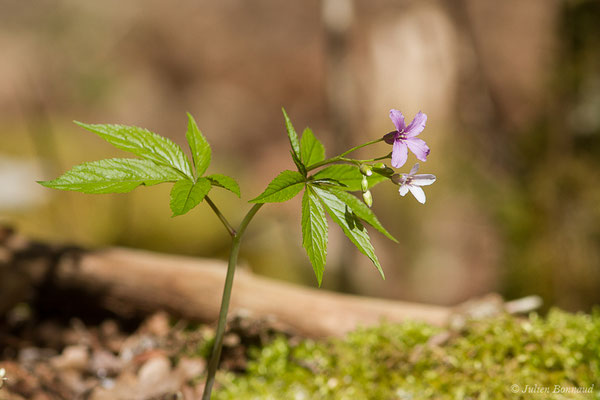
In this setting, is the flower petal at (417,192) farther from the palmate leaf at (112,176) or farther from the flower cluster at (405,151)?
the palmate leaf at (112,176)

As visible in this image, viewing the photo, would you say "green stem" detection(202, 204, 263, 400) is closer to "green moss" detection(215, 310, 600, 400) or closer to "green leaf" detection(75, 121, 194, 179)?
"green leaf" detection(75, 121, 194, 179)

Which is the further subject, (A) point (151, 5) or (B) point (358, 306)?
(A) point (151, 5)

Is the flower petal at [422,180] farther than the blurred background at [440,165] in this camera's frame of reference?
No

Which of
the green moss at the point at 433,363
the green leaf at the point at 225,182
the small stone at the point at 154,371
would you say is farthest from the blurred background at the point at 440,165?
the green leaf at the point at 225,182

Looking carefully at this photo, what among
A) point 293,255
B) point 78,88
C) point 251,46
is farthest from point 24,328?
point 251,46

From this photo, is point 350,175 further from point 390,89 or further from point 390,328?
point 390,89

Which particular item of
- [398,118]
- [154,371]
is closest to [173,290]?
[154,371]
